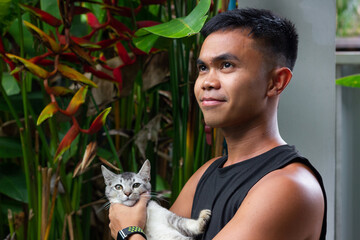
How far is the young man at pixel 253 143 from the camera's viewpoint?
0.68 m

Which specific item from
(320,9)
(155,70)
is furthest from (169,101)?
(320,9)

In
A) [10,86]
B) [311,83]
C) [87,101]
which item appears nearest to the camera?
[311,83]

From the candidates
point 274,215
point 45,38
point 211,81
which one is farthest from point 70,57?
point 274,215

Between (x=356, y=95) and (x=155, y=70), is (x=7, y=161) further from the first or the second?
(x=356, y=95)

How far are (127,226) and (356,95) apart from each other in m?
1.06

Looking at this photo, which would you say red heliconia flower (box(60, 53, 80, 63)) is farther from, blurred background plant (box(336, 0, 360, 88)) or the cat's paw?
blurred background plant (box(336, 0, 360, 88))

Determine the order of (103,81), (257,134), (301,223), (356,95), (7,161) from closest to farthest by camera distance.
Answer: (301,223) → (257,134) → (103,81) → (7,161) → (356,95)

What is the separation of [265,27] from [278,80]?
92 mm

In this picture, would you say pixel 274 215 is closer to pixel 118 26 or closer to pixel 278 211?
pixel 278 211

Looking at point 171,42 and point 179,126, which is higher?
point 171,42

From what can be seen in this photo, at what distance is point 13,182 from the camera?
4.25 feet

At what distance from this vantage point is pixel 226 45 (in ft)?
2.54

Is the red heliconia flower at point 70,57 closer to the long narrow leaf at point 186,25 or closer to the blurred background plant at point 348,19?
the long narrow leaf at point 186,25

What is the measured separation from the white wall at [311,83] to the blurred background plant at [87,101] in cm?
17
